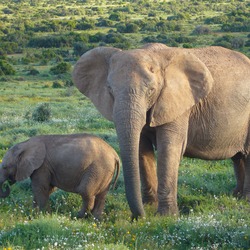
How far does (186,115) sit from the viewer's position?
7.82 m

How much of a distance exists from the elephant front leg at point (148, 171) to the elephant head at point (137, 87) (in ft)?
3.08

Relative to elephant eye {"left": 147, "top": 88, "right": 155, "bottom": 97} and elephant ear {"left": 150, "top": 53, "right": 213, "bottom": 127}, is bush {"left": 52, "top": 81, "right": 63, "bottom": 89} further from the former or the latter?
elephant eye {"left": 147, "top": 88, "right": 155, "bottom": 97}

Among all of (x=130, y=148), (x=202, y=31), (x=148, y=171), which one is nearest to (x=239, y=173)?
(x=148, y=171)

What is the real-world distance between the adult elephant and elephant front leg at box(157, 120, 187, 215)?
0.01 meters

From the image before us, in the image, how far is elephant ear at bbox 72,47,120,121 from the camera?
7.55 m

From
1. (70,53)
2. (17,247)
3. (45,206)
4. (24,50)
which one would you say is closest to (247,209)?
(45,206)

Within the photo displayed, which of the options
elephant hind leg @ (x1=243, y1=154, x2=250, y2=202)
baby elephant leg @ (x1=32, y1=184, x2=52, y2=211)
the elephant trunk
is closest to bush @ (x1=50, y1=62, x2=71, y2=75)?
elephant hind leg @ (x1=243, y1=154, x2=250, y2=202)

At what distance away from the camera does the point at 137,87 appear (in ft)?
22.6

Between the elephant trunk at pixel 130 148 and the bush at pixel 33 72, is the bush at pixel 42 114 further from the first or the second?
the bush at pixel 33 72

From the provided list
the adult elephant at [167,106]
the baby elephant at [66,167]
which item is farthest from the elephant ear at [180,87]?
the baby elephant at [66,167]

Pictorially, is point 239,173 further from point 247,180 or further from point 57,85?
point 57,85

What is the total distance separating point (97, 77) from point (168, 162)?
136 cm

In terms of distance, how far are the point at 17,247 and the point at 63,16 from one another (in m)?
88.0

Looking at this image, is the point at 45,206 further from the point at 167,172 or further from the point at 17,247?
the point at 17,247
